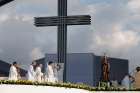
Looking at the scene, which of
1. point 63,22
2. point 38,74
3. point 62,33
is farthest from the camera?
point 62,33

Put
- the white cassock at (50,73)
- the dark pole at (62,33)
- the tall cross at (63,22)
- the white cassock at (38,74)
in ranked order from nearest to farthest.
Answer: the white cassock at (38,74) < the white cassock at (50,73) < the dark pole at (62,33) < the tall cross at (63,22)

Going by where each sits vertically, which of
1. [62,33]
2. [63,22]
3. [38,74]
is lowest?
[38,74]

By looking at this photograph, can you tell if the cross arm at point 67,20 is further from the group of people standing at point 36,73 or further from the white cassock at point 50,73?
the white cassock at point 50,73

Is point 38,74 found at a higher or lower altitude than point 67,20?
lower

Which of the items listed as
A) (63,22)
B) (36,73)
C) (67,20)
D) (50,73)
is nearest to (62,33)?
(63,22)

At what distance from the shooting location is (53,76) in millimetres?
45531

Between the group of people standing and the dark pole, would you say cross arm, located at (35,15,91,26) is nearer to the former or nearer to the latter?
the dark pole

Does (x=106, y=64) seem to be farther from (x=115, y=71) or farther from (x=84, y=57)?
(x=115, y=71)

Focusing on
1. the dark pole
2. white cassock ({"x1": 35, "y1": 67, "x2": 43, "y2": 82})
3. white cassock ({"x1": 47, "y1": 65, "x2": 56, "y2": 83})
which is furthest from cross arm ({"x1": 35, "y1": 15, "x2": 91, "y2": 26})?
white cassock ({"x1": 35, "y1": 67, "x2": 43, "y2": 82})

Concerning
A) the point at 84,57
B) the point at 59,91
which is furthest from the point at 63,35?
the point at 84,57

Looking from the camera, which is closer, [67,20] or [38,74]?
[38,74]

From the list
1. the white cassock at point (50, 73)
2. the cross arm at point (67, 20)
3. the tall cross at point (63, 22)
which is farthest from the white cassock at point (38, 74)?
the cross arm at point (67, 20)

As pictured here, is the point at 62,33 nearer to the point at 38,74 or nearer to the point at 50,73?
the point at 50,73

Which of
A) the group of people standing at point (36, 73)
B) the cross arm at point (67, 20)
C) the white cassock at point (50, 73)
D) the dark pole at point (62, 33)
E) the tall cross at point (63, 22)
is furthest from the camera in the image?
the cross arm at point (67, 20)
